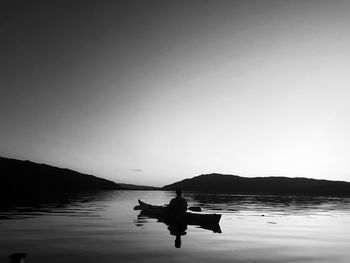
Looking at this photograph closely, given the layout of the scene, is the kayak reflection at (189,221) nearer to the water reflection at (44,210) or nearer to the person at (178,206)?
the person at (178,206)

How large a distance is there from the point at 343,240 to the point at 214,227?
10611mm

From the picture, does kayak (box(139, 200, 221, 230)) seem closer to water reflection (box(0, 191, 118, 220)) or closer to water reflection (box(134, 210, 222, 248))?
water reflection (box(134, 210, 222, 248))

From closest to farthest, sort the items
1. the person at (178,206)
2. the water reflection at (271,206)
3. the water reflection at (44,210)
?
1. the person at (178,206)
2. the water reflection at (44,210)
3. the water reflection at (271,206)

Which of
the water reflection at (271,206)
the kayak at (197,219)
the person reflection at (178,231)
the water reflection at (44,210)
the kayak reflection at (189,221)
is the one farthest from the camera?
the water reflection at (271,206)

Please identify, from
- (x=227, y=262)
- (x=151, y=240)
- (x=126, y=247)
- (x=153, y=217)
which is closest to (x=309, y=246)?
(x=227, y=262)

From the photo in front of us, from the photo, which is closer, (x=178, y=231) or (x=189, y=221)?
(x=178, y=231)

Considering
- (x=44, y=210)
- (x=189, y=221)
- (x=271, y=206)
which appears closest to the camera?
(x=189, y=221)

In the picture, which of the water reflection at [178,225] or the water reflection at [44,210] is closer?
the water reflection at [178,225]

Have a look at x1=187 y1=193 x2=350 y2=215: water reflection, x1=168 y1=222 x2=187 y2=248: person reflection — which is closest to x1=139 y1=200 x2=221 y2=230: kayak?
x1=168 y1=222 x2=187 y2=248: person reflection

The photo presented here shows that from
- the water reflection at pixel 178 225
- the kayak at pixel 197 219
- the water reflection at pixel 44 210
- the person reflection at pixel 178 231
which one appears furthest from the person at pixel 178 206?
the water reflection at pixel 44 210

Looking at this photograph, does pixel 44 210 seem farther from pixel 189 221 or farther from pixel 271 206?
pixel 271 206

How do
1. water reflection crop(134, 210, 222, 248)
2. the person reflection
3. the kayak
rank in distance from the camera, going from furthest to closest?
the kayak → water reflection crop(134, 210, 222, 248) → the person reflection

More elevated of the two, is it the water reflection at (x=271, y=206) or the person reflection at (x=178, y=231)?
the water reflection at (x=271, y=206)

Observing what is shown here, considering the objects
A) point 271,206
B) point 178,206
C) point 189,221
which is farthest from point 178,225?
point 271,206
